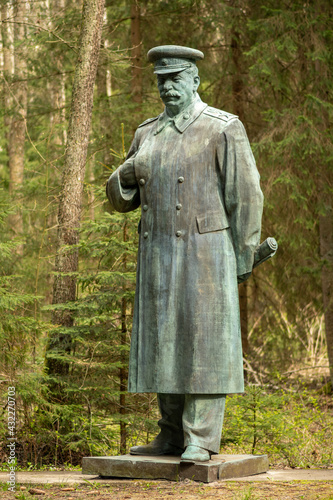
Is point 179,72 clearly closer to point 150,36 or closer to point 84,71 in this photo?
point 84,71

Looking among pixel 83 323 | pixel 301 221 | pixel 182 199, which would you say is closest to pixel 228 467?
pixel 182 199

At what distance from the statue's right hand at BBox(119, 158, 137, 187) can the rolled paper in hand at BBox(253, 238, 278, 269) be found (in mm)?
999

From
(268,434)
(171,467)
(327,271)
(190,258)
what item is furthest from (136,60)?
(171,467)

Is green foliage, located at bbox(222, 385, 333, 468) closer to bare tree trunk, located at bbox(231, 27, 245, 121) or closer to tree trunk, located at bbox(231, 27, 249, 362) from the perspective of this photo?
tree trunk, located at bbox(231, 27, 249, 362)

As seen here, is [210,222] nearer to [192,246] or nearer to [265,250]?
[192,246]

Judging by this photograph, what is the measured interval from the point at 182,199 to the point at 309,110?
746 centimetres

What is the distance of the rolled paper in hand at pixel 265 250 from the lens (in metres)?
5.03

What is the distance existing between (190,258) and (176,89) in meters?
1.17

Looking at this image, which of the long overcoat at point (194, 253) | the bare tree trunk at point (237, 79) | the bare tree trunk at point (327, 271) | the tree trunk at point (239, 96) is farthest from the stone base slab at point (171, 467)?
the bare tree trunk at point (237, 79)

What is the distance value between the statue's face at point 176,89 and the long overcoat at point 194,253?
79 mm

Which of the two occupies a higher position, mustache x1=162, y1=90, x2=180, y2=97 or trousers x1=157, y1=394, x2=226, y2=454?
mustache x1=162, y1=90, x2=180, y2=97

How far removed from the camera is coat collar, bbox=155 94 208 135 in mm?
5152

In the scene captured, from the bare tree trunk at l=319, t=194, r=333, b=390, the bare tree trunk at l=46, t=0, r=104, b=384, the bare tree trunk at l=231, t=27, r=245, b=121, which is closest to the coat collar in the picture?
the bare tree trunk at l=46, t=0, r=104, b=384

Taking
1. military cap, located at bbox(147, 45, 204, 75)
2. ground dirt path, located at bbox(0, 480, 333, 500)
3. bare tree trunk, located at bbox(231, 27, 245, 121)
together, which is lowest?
ground dirt path, located at bbox(0, 480, 333, 500)
